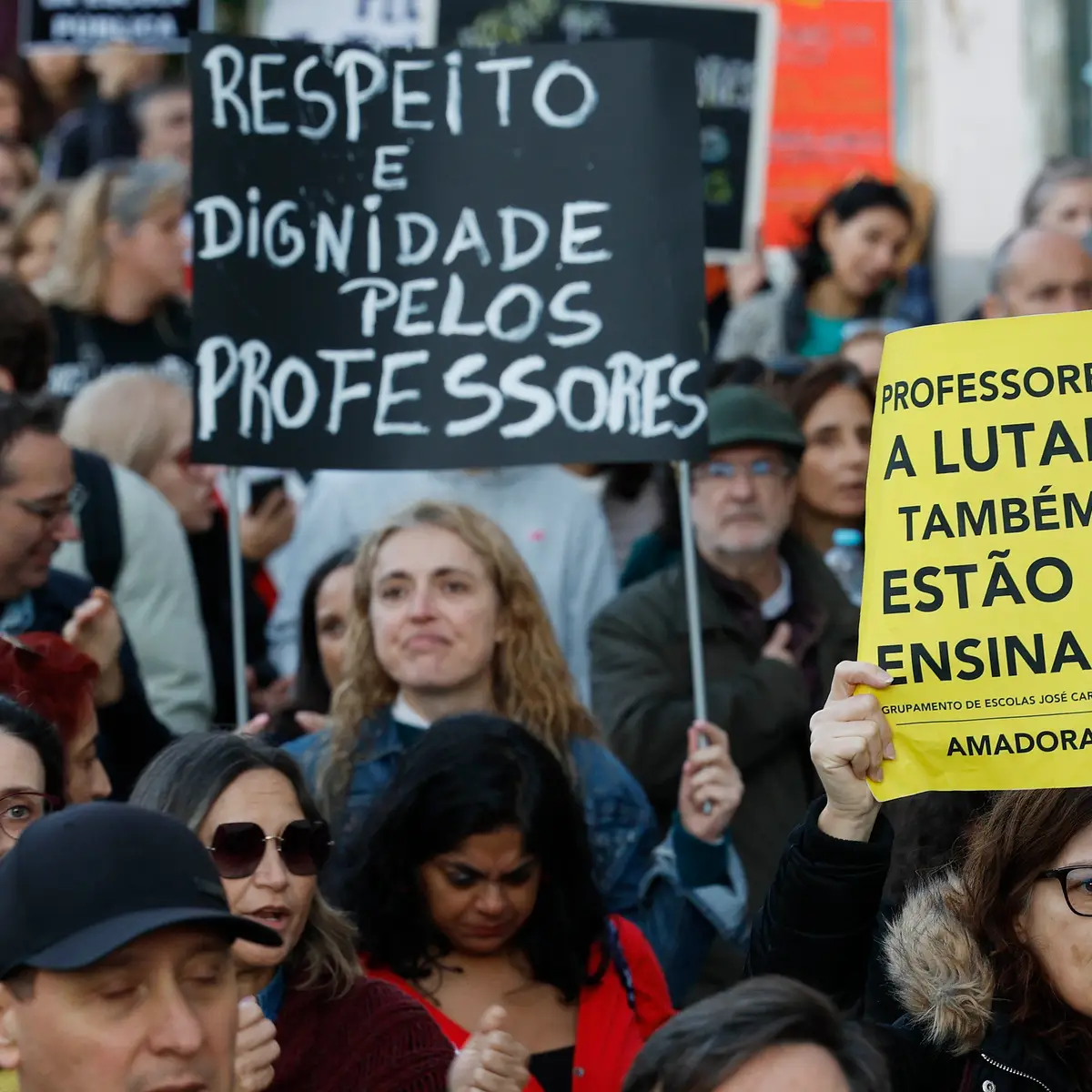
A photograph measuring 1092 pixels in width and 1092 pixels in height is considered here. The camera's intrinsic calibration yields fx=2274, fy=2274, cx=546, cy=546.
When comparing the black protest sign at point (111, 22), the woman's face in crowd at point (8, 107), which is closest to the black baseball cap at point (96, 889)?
the woman's face in crowd at point (8, 107)

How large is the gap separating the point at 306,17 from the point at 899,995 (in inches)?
314

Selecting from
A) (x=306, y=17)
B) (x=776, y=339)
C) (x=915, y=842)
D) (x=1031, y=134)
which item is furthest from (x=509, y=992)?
(x=1031, y=134)

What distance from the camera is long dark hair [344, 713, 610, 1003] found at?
453cm

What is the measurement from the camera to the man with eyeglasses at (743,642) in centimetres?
564

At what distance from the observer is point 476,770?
460cm

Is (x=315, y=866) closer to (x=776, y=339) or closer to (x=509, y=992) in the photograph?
(x=509, y=992)

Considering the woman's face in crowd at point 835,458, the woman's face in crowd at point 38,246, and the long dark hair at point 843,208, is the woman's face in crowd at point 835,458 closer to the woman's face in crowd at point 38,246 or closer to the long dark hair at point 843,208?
the long dark hair at point 843,208

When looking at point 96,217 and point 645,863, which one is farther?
point 96,217

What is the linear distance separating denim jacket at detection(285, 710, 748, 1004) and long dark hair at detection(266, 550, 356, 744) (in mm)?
874

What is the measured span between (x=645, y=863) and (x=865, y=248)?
173 inches

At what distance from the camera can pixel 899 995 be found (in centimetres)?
351

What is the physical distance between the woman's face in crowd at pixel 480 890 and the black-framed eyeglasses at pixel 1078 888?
1422 millimetres

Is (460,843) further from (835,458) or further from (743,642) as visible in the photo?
(835,458)

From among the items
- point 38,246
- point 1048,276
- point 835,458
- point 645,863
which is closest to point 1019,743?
point 645,863
